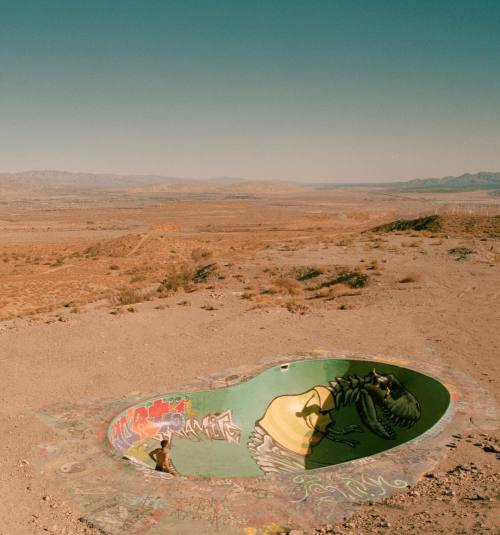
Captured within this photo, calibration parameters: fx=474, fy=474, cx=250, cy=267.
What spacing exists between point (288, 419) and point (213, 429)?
2595 millimetres

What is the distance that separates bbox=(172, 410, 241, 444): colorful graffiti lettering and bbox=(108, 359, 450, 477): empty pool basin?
0.03 m

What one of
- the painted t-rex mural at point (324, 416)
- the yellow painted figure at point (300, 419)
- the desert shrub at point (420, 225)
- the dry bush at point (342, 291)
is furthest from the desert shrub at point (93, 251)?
the painted t-rex mural at point (324, 416)

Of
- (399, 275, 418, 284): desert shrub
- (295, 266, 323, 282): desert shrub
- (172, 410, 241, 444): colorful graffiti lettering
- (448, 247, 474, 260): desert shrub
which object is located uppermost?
(448, 247, 474, 260): desert shrub

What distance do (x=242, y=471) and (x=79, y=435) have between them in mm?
4248

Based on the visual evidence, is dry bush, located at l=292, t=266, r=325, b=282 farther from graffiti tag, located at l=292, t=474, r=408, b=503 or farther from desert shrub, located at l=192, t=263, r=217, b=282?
graffiti tag, located at l=292, t=474, r=408, b=503

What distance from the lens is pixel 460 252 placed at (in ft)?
108

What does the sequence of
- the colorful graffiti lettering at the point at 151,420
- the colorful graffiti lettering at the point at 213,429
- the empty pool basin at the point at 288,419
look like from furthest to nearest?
the colorful graffiti lettering at the point at 213,429 < the empty pool basin at the point at 288,419 < the colorful graffiti lettering at the point at 151,420

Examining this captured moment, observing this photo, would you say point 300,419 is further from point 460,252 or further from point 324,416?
point 460,252

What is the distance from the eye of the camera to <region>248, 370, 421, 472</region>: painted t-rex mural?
13.8 meters

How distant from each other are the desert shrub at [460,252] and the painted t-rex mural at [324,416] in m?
19.9

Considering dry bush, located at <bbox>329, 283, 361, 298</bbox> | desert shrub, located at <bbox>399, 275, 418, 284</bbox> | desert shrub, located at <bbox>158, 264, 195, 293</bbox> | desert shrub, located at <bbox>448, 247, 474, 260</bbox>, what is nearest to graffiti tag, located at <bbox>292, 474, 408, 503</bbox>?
dry bush, located at <bbox>329, 283, 361, 298</bbox>

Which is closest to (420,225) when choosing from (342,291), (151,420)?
(342,291)

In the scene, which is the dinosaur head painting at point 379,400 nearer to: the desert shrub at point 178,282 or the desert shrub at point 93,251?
the desert shrub at point 178,282

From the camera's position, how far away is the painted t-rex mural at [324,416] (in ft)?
45.3
